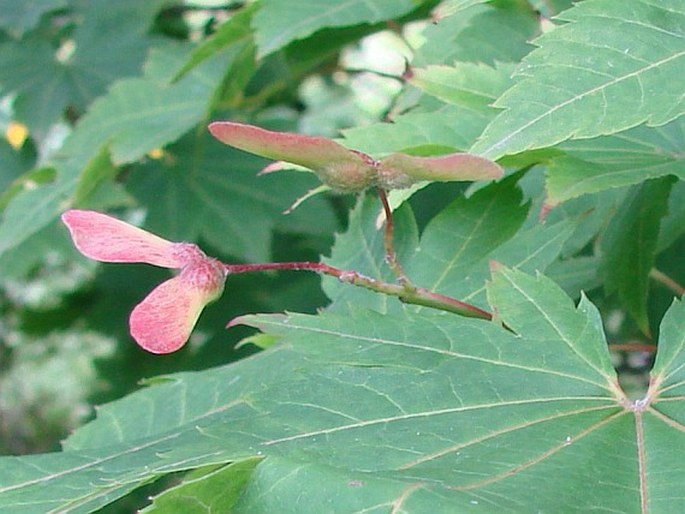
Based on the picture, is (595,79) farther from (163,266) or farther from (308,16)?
(308,16)

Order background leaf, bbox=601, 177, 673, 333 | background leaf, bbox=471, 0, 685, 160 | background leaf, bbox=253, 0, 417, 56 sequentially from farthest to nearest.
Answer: background leaf, bbox=253, 0, 417, 56, background leaf, bbox=601, 177, 673, 333, background leaf, bbox=471, 0, 685, 160

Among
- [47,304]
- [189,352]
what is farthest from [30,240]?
[47,304]

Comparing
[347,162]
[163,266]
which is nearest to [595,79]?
[347,162]

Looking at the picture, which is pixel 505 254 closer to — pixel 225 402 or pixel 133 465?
pixel 225 402

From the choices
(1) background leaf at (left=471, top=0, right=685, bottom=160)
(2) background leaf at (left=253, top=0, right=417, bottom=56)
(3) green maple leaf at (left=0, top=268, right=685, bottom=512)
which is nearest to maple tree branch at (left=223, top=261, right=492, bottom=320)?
(3) green maple leaf at (left=0, top=268, right=685, bottom=512)

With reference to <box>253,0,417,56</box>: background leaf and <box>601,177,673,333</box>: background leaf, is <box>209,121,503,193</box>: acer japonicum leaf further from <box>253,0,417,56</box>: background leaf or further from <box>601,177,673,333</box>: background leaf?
<box>253,0,417,56</box>: background leaf

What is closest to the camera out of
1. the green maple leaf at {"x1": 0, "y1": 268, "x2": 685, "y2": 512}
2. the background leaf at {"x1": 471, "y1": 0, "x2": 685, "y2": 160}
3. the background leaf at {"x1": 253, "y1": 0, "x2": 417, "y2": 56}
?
the green maple leaf at {"x1": 0, "y1": 268, "x2": 685, "y2": 512}
